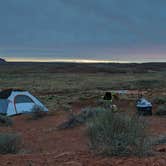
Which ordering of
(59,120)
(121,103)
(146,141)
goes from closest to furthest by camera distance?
1. (146,141)
2. (59,120)
3. (121,103)

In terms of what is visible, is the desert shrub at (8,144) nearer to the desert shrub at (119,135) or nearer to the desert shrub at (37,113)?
the desert shrub at (119,135)

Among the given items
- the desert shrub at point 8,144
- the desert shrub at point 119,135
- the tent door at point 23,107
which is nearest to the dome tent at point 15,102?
the tent door at point 23,107

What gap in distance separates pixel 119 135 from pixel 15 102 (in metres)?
15.4

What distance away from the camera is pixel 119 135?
284 inches

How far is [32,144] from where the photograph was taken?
13000mm

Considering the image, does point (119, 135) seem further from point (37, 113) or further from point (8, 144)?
point (37, 113)

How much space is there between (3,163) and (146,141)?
267 centimetres

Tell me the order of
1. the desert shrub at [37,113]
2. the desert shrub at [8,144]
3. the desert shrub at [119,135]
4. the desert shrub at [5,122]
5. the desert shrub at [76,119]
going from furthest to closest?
the desert shrub at [37,113] < the desert shrub at [5,122] < the desert shrub at [76,119] < the desert shrub at [8,144] < the desert shrub at [119,135]

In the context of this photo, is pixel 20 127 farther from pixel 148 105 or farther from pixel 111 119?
pixel 111 119

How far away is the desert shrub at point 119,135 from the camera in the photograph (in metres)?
7.05

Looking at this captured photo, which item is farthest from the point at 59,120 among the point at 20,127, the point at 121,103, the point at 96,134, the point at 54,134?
the point at 96,134

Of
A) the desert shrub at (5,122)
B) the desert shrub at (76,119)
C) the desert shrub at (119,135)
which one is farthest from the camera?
the desert shrub at (5,122)

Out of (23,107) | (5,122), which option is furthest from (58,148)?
(23,107)

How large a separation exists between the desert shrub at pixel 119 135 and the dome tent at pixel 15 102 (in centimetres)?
1451
